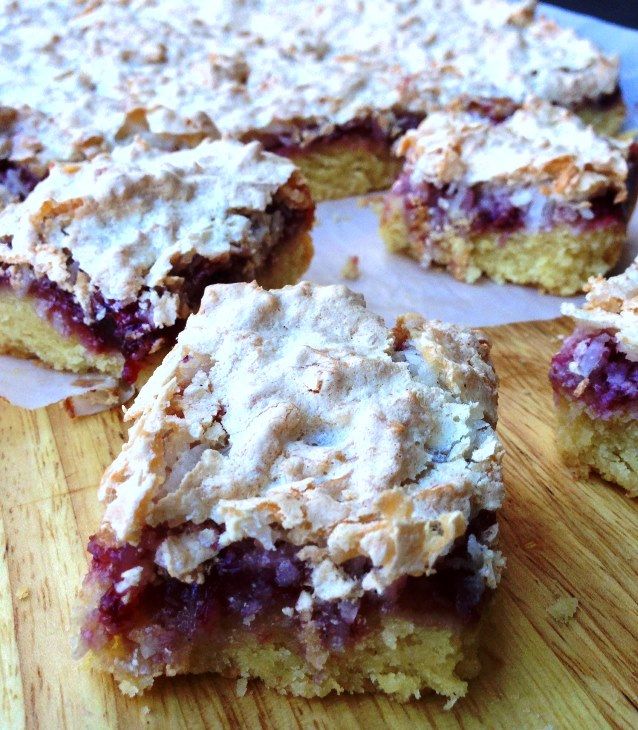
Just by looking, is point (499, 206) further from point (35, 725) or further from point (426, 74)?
point (35, 725)

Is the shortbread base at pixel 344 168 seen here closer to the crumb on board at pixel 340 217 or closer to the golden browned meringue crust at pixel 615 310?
the crumb on board at pixel 340 217

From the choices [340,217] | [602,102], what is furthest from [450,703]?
[602,102]

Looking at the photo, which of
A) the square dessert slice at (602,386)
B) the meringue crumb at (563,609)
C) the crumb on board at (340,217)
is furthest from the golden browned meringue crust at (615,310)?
the crumb on board at (340,217)

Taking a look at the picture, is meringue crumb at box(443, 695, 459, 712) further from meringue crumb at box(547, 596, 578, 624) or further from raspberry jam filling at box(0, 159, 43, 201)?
raspberry jam filling at box(0, 159, 43, 201)

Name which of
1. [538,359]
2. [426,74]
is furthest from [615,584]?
[426,74]

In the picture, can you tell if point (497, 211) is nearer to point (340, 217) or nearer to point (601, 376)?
point (340, 217)
